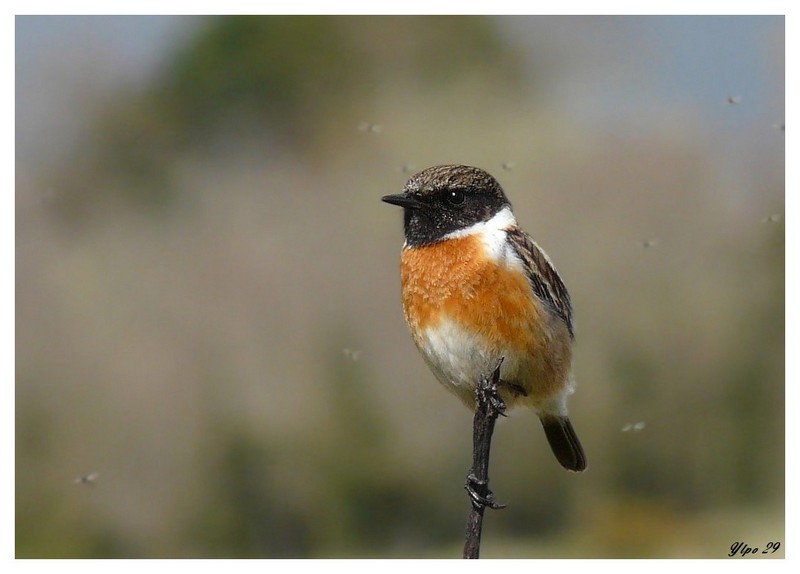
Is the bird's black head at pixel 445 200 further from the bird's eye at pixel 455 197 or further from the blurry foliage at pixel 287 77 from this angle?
the blurry foliage at pixel 287 77

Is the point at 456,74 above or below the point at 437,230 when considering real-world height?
above

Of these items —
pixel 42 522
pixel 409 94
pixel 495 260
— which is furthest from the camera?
pixel 409 94

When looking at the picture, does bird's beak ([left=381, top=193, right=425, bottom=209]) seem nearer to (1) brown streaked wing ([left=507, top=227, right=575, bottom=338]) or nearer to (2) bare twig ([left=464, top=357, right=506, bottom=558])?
(1) brown streaked wing ([left=507, top=227, right=575, bottom=338])

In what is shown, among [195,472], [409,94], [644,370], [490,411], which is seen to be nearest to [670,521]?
[644,370]

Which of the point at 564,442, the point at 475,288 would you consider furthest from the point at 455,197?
the point at 564,442

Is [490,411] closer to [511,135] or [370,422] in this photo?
[370,422]

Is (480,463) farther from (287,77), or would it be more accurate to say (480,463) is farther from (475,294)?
(287,77)
